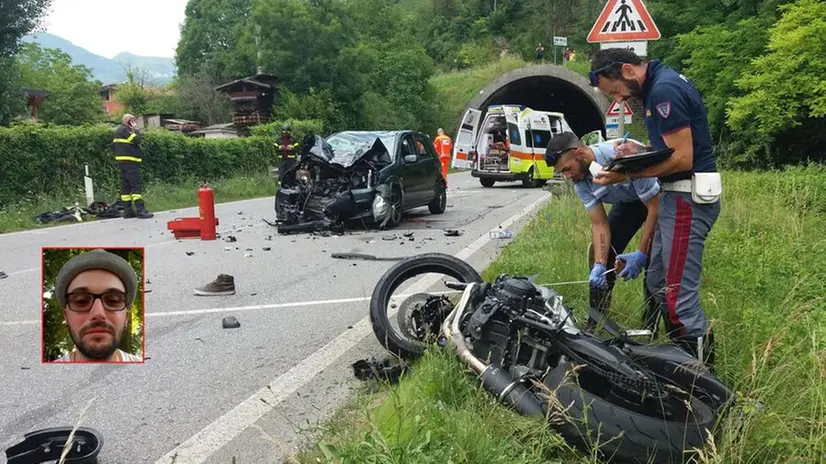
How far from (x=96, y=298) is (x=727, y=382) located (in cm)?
288

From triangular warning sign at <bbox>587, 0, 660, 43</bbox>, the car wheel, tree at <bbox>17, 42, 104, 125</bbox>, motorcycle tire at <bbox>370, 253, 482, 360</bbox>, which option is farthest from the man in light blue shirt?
tree at <bbox>17, 42, 104, 125</bbox>

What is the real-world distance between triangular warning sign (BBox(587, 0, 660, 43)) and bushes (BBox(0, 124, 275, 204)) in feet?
40.6

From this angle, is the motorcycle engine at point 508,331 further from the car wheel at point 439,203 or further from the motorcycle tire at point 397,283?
the car wheel at point 439,203

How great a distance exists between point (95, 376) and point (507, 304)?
2626 millimetres

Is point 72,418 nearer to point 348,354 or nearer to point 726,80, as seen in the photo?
point 348,354

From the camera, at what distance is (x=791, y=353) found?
9.46ft

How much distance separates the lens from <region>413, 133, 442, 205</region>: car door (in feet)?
37.9

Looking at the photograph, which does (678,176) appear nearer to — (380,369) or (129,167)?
(380,369)

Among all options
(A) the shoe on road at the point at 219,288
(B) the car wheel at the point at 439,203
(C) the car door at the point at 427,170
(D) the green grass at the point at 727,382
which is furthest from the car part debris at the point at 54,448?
(B) the car wheel at the point at 439,203

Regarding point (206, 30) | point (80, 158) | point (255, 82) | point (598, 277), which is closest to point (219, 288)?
point (598, 277)

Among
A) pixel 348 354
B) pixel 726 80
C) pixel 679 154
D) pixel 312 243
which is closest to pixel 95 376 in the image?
pixel 348 354

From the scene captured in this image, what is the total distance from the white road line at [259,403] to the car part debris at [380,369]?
0.87 ft

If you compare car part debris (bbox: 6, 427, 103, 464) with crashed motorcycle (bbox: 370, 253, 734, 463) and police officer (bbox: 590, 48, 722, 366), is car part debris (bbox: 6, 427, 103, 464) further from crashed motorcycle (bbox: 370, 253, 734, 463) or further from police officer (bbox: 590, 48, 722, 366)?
police officer (bbox: 590, 48, 722, 366)

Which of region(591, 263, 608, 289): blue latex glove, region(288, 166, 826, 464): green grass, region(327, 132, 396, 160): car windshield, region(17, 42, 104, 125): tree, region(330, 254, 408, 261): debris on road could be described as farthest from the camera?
region(17, 42, 104, 125): tree
